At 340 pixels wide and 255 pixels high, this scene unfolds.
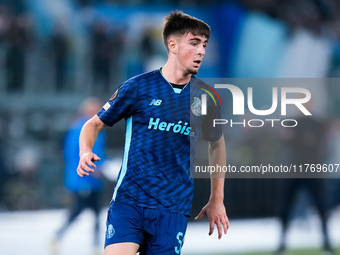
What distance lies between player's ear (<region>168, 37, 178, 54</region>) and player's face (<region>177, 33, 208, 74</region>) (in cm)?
4

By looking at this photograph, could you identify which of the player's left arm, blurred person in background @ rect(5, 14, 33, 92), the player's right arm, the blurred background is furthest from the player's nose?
blurred person in background @ rect(5, 14, 33, 92)

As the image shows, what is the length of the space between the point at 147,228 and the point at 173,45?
4.12 ft

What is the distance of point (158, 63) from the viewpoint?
21.7 meters

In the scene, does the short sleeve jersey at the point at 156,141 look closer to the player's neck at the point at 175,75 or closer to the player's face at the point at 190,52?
the player's neck at the point at 175,75

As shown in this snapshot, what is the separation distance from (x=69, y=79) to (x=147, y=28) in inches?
124

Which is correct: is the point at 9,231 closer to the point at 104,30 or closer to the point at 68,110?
the point at 68,110

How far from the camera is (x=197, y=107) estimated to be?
15.4 feet

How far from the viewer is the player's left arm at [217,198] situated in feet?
15.3

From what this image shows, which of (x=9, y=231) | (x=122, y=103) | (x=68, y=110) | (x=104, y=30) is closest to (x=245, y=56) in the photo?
(x=104, y=30)

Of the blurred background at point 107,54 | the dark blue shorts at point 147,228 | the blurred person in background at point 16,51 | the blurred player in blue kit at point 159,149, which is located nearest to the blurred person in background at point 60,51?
the blurred background at point 107,54

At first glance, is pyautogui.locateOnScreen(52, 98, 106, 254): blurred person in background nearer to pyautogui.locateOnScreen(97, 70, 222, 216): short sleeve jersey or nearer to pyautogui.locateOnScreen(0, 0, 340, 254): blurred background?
pyautogui.locateOnScreen(97, 70, 222, 216): short sleeve jersey

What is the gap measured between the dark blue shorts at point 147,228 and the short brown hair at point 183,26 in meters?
1.21

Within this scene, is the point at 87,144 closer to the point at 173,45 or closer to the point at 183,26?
the point at 173,45

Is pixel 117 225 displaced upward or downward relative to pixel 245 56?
downward
